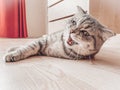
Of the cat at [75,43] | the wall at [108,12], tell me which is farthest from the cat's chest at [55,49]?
the wall at [108,12]

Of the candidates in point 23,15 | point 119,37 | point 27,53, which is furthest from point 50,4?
point 27,53

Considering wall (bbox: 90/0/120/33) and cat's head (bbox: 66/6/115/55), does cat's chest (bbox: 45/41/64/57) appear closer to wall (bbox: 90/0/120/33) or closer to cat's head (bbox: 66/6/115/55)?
cat's head (bbox: 66/6/115/55)

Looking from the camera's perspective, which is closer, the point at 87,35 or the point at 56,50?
the point at 87,35

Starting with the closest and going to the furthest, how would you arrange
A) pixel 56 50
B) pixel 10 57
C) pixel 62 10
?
pixel 10 57, pixel 56 50, pixel 62 10

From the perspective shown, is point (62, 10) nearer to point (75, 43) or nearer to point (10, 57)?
point (75, 43)

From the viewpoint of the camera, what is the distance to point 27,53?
108cm

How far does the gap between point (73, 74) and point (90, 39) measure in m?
0.31

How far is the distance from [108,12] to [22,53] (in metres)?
1.27

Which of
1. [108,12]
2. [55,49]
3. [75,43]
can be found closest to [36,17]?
[108,12]

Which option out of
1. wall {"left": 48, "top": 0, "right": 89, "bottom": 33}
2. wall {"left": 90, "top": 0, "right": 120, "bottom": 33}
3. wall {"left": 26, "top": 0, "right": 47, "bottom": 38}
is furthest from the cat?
wall {"left": 26, "top": 0, "right": 47, "bottom": 38}

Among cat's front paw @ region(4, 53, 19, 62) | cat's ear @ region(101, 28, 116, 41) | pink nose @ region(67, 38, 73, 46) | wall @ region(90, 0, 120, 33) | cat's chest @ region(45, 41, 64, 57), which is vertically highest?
wall @ region(90, 0, 120, 33)

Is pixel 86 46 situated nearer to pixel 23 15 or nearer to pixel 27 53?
pixel 27 53

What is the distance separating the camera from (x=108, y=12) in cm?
208

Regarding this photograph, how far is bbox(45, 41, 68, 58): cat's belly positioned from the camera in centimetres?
112
